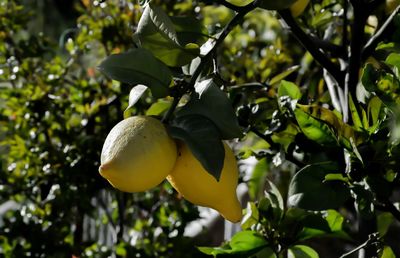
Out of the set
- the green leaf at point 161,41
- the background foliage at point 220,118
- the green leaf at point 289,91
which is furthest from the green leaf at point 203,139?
the green leaf at point 289,91

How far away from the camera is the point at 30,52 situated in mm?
2047

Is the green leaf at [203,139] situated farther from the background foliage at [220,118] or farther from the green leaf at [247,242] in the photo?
the green leaf at [247,242]

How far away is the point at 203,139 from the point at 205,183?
78mm

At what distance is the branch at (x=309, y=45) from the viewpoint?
1.20m

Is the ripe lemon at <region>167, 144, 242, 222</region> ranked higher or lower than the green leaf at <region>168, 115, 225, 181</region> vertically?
lower

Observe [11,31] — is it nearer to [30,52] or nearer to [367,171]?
[30,52]

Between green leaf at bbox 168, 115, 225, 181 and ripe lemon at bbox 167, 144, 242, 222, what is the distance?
0.10 feet

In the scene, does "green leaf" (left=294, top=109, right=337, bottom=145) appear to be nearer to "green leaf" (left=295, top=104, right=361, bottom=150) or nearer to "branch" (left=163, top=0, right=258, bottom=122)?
"green leaf" (left=295, top=104, right=361, bottom=150)

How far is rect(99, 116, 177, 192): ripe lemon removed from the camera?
80 centimetres

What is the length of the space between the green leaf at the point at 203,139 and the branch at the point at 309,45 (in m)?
0.41

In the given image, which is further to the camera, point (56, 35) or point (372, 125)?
point (56, 35)

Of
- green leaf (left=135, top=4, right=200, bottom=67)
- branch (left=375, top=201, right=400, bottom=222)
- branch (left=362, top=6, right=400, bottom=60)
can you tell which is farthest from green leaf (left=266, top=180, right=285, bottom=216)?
green leaf (left=135, top=4, right=200, bottom=67)

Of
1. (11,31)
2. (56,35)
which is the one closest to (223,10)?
(11,31)

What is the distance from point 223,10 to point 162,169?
2075 millimetres
